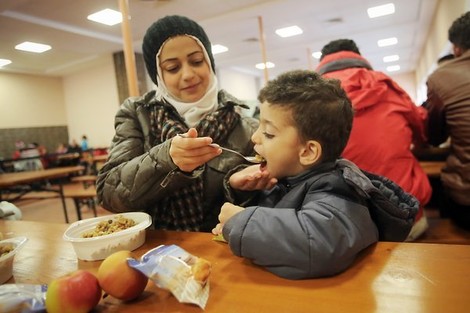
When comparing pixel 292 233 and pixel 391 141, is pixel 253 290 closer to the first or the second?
pixel 292 233

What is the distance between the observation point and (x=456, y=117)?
1.77 meters

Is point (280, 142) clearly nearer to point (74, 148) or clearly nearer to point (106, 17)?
point (106, 17)

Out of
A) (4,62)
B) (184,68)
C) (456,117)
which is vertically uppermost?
(4,62)

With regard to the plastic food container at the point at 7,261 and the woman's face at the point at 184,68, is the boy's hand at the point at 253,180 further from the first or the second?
the plastic food container at the point at 7,261

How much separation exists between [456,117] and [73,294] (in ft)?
6.54

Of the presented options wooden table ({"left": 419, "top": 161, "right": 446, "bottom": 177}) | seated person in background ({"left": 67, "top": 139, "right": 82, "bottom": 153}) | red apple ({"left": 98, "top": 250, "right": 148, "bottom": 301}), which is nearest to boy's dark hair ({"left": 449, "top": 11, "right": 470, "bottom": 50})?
wooden table ({"left": 419, "top": 161, "right": 446, "bottom": 177})

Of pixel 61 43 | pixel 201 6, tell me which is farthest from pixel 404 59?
pixel 61 43

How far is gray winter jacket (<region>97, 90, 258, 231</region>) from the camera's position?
3.24 ft

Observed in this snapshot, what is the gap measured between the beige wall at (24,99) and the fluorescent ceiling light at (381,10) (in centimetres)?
627

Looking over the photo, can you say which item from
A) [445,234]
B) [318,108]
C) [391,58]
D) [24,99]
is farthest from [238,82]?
[318,108]

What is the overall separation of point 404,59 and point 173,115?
14626 millimetres

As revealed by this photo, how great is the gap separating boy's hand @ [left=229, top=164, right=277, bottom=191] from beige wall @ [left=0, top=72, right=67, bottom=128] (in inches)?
47.6

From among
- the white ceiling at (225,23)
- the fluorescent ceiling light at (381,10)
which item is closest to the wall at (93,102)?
the white ceiling at (225,23)

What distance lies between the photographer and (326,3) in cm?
609
